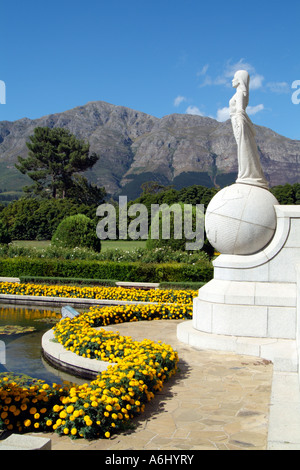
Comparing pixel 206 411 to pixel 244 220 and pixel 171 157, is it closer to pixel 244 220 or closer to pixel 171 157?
pixel 244 220

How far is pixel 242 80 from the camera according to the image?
741cm

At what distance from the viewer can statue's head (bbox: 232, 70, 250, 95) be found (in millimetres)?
7391

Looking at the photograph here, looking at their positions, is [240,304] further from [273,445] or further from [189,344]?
[273,445]

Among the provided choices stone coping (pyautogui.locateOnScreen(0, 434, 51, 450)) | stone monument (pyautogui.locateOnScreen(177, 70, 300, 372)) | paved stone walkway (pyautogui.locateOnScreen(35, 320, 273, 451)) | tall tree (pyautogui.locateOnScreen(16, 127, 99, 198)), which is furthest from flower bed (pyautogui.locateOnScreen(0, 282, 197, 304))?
tall tree (pyautogui.locateOnScreen(16, 127, 99, 198))

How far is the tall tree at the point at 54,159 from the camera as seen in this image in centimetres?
5216

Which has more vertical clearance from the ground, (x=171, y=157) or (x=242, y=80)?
(x=171, y=157)

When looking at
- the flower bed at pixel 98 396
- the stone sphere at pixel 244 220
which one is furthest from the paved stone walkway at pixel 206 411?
the stone sphere at pixel 244 220

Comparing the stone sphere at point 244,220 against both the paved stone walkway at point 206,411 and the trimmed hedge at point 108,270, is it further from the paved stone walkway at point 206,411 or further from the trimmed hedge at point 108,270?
the trimmed hedge at point 108,270

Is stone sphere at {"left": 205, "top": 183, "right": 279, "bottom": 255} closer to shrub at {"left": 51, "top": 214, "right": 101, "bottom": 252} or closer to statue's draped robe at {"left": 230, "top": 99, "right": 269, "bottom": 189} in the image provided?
statue's draped robe at {"left": 230, "top": 99, "right": 269, "bottom": 189}

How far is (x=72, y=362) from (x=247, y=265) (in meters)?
3.08

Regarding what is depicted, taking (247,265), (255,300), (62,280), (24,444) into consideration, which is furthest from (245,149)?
(62,280)

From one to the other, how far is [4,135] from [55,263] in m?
187

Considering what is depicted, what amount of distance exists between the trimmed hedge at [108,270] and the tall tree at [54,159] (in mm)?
37563

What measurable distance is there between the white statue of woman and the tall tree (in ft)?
150
